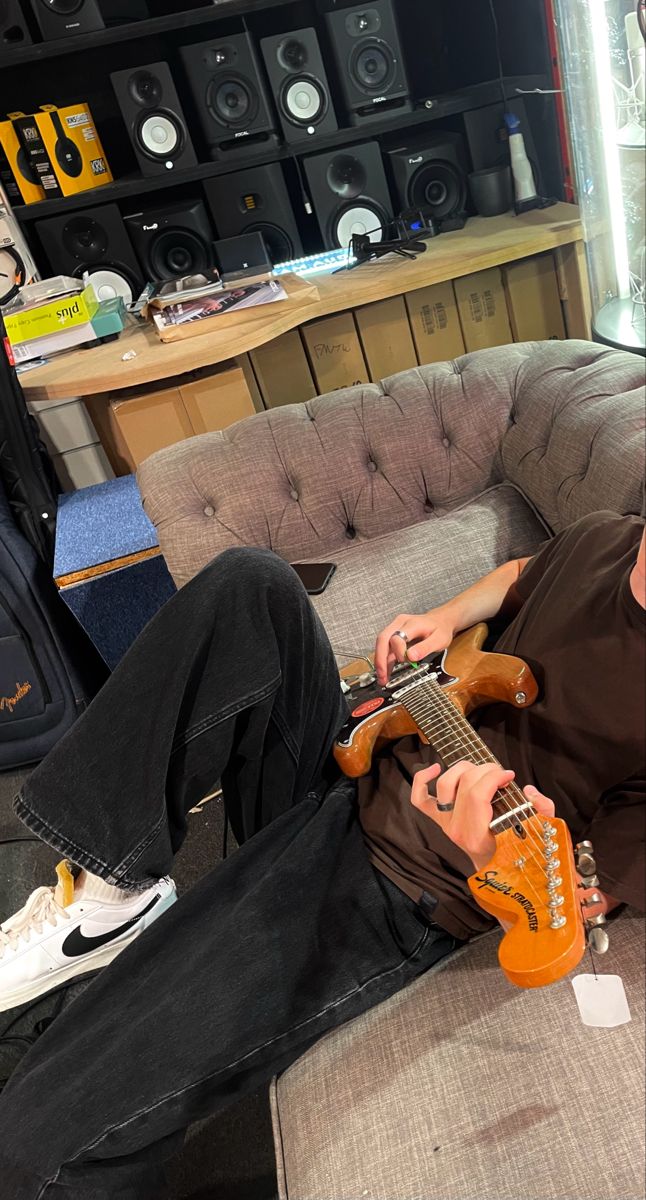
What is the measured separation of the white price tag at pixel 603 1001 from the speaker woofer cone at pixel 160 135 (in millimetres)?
2104

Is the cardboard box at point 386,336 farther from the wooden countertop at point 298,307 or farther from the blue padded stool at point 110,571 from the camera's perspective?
the blue padded stool at point 110,571

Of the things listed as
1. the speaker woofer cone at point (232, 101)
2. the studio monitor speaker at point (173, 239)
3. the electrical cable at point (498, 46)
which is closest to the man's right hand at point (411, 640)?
the electrical cable at point (498, 46)

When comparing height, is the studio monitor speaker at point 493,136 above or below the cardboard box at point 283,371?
above

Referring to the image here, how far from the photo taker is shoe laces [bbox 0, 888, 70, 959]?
1.10m

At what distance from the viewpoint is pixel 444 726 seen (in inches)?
33.8

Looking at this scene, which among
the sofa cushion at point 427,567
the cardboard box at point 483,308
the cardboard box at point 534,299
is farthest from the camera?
the cardboard box at point 483,308

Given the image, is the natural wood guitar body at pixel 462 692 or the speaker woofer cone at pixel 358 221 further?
the speaker woofer cone at pixel 358 221

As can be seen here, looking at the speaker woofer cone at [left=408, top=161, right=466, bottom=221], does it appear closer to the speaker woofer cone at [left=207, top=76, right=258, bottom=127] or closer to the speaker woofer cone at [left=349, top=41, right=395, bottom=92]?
the speaker woofer cone at [left=349, top=41, right=395, bottom=92]

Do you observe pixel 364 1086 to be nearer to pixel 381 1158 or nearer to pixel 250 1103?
pixel 381 1158

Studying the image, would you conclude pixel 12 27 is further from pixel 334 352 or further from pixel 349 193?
pixel 334 352

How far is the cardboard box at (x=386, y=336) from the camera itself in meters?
1.88

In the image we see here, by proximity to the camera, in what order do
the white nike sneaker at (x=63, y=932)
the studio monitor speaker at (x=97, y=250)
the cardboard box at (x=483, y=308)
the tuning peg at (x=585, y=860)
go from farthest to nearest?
the studio monitor speaker at (x=97, y=250)
the cardboard box at (x=483, y=308)
the white nike sneaker at (x=63, y=932)
the tuning peg at (x=585, y=860)

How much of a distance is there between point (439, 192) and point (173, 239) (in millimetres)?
707

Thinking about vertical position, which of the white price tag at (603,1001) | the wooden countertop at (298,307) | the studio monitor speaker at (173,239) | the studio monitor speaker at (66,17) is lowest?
the white price tag at (603,1001)
